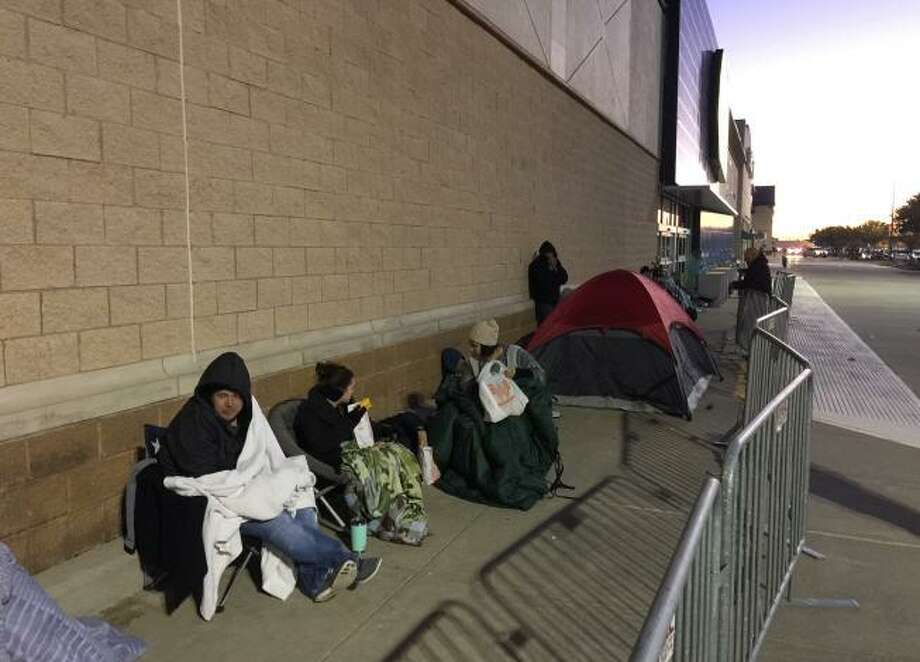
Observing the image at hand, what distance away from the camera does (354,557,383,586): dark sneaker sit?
415 centimetres

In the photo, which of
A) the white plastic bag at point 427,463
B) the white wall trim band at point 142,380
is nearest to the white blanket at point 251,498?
the white wall trim band at point 142,380

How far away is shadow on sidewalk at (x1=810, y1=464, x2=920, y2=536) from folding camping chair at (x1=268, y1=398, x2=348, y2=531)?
12.2 feet

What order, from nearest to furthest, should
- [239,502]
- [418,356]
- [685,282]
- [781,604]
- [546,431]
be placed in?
[239,502]
[781,604]
[546,431]
[418,356]
[685,282]

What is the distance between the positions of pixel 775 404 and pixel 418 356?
15.7 feet

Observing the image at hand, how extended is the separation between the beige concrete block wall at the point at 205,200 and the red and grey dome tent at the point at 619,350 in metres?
1.37

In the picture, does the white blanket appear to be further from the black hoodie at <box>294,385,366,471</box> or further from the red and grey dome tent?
the red and grey dome tent

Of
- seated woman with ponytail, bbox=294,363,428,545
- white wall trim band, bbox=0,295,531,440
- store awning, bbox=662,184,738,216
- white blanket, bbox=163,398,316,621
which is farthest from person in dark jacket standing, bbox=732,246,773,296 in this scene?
store awning, bbox=662,184,738,216

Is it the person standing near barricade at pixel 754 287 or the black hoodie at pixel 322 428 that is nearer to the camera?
the black hoodie at pixel 322 428

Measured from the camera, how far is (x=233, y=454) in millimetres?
3863

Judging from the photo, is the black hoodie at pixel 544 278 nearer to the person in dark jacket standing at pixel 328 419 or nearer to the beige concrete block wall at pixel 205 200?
the beige concrete block wall at pixel 205 200

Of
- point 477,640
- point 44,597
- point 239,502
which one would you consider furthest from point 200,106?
point 477,640

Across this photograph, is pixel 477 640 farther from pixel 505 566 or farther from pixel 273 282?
pixel 273 282

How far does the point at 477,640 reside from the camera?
354 cm

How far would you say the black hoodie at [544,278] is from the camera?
11.0m
